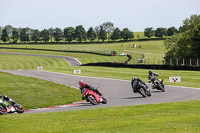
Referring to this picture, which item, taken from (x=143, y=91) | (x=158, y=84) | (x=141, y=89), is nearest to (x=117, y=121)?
(x=141, y=89)

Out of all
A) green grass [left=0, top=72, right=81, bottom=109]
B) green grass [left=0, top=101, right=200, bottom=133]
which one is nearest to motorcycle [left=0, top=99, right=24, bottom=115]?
green grass [left=0, top=101, right=200, bottom=133]

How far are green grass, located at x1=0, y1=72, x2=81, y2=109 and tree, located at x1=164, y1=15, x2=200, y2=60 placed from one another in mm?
42522

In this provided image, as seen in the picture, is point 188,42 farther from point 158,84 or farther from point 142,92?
point 142,92

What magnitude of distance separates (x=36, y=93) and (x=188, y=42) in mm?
57592

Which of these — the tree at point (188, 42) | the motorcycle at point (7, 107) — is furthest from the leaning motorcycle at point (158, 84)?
the tree at point (188, 42)

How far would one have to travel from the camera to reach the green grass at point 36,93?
2156 cm

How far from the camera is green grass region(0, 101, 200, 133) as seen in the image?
1054 cm

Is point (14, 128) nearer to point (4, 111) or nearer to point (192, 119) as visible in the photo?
point (4, 111)

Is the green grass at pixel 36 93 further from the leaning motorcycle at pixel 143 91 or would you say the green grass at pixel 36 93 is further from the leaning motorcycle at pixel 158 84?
the leaning motorcycle at pixel 158 84

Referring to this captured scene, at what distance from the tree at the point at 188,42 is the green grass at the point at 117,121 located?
51.6 m

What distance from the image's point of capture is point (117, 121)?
1216 centimetres

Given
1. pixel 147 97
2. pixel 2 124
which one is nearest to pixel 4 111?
pixel 2 124

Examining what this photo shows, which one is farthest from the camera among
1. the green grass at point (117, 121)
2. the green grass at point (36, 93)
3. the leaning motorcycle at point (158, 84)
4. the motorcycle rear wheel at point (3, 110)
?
the leaning motorcycle at point (158, 84)

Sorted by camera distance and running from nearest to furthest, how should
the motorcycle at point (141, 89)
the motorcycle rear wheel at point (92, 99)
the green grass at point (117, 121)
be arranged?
the green grass at point (117, 121)
the motorcycle rear wheel at point (92, 99)
the motorcycle at point (141, 89)
